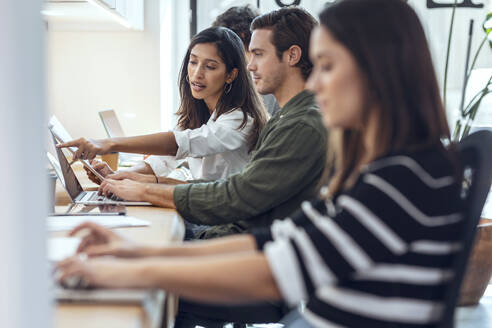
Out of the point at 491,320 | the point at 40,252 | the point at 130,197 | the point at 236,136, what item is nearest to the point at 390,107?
the point at 40,252

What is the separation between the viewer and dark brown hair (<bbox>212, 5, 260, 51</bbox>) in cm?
269

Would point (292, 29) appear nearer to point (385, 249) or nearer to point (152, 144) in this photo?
point (152, 144)

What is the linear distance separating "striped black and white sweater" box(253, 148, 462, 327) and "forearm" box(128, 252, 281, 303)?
21 millimetres

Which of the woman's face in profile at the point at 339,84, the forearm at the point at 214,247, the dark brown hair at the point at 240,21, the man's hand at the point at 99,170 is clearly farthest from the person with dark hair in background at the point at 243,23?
the woman's face in profile at the point at 339,84

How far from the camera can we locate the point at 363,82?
73 cm

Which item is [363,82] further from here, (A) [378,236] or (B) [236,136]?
(B) [236,136]

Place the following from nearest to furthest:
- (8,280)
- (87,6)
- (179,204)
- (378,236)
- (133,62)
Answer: (8,280)
(378,236)
(179,204)
(87,6)
(133,62)

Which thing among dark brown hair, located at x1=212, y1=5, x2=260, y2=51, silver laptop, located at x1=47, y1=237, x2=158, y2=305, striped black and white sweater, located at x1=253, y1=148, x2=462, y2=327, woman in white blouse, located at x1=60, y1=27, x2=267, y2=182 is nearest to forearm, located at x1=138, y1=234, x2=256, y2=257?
silver laptop, located at x1=47, y1=237, x2=158, y2=305

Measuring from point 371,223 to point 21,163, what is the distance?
40 cm

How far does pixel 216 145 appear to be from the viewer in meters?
1.87

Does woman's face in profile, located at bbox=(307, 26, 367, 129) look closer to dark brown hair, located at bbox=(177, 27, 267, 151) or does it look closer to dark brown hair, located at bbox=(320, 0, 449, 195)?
dark brown hair, located at bbox=(320, 0, 449, 195)

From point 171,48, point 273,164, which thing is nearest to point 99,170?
point 273,164

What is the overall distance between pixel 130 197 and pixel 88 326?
91cm

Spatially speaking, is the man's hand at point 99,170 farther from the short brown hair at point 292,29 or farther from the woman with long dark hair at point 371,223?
the woman with long dark hair at point 371,223
